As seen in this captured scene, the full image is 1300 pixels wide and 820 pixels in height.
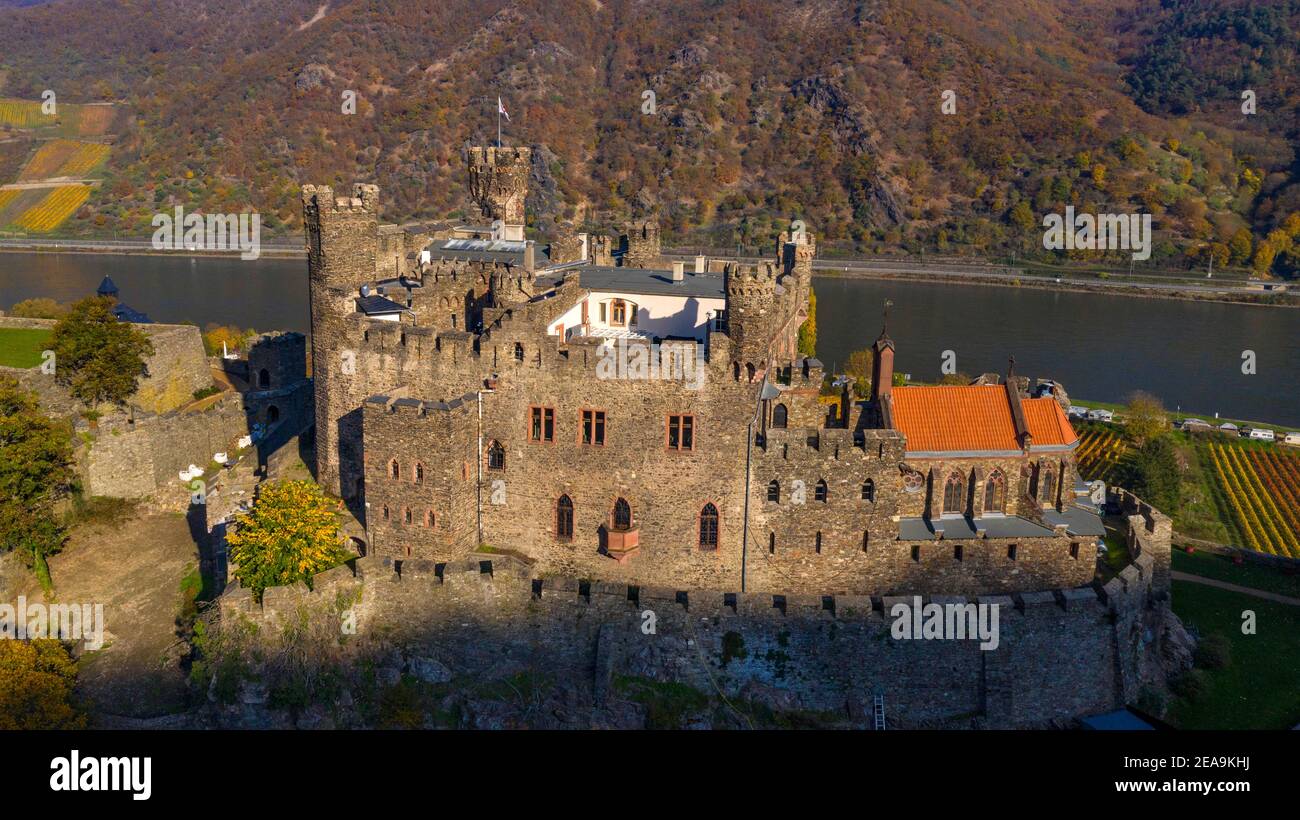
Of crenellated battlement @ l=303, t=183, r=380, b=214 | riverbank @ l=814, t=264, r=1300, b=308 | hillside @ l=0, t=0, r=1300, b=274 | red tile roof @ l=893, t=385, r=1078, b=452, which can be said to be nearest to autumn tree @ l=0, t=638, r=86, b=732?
crenellated battlement @ l=303, t=183, r=380, b=214

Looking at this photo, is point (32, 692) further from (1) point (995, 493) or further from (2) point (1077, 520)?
(2) point (1077, 520)

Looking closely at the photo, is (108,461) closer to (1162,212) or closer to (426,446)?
(426,446)

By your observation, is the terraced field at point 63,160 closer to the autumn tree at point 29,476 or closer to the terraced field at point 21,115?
the terraced field at point 21,115

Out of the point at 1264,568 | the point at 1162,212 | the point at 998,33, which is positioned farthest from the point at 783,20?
the point at 1264,568

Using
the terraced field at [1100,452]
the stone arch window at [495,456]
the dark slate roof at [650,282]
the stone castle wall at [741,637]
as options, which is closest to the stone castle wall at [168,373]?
the dark slate roof at [650,282]

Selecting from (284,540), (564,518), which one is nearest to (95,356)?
(284,540)

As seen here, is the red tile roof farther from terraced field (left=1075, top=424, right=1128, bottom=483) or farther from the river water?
the river water
